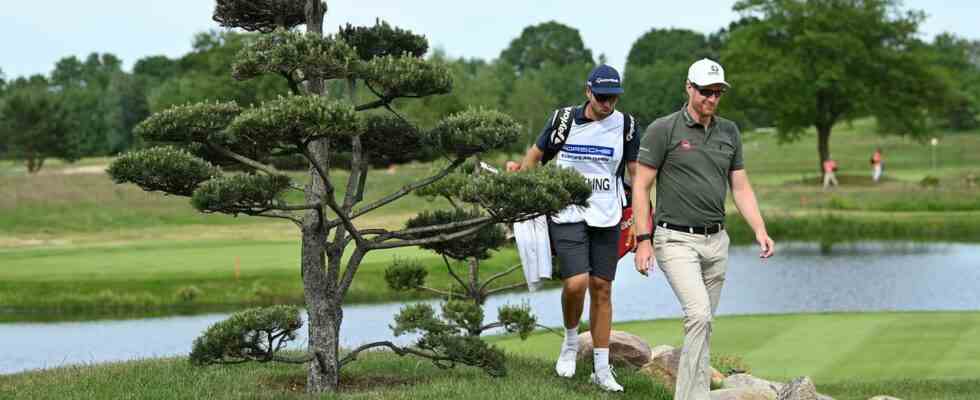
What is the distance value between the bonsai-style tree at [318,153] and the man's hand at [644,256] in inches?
21.7

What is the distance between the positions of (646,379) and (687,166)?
2.41 m

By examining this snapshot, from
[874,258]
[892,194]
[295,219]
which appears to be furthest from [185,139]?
[892,194]

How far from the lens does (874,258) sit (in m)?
35.3

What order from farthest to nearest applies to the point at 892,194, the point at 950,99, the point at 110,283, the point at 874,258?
the point at 950,99
the point at 892,194
the point at 874,258
the point at 110,283

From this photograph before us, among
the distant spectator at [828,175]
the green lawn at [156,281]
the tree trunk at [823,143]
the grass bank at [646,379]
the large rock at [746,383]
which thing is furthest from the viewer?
the tree trunk at [823,143]

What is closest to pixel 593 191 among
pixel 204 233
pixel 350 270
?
pixel 350 270

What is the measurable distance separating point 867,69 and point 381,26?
55.3 meters

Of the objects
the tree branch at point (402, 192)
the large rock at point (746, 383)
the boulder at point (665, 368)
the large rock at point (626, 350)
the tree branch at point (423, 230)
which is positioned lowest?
the large rock at point (746, 383)

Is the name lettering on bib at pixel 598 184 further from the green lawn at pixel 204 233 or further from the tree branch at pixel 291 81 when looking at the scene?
the green lawn at pixel 204 233

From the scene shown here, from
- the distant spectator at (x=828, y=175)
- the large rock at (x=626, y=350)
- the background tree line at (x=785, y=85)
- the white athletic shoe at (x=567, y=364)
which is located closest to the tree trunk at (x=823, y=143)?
the background tree line at (x=785, y=85)

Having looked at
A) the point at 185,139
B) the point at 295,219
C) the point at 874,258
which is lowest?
the point at 874,258

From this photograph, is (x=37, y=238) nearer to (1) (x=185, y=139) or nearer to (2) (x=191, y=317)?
(2) (x=191, y=317)

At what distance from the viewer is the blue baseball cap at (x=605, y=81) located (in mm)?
9750

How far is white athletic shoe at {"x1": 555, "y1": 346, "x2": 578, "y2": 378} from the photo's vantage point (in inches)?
420
